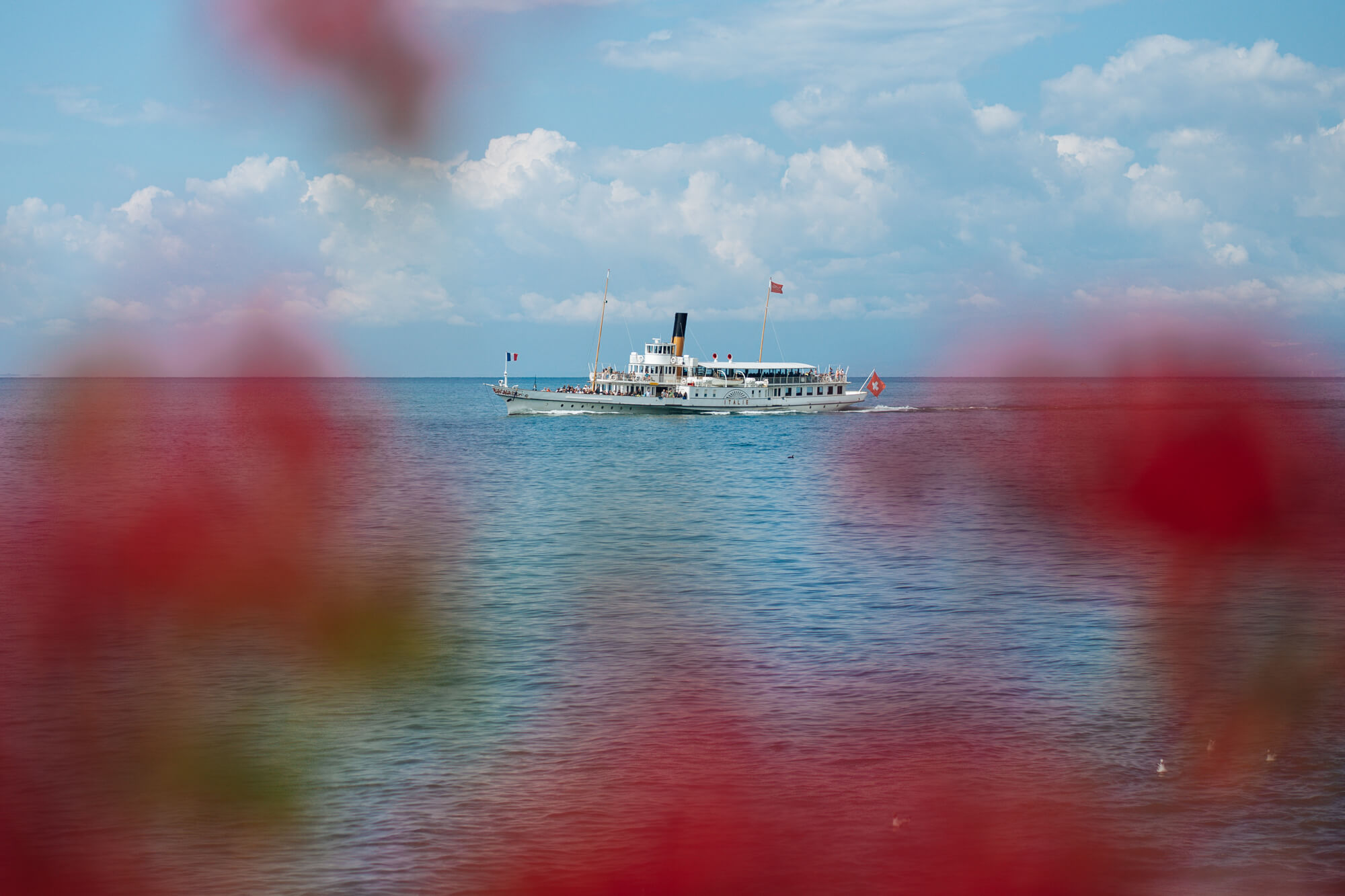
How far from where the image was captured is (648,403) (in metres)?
128

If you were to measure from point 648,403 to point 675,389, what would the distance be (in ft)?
11.5

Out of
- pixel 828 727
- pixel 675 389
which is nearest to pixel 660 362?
pixel 675 389

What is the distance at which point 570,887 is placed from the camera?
1527cm

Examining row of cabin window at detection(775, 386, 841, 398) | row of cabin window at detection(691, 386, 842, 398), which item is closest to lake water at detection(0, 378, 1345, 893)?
Result: row of cabin window at detection(691, 386, 842, 398)

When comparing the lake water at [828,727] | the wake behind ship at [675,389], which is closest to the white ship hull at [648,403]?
the wake behind ship at [675,389]

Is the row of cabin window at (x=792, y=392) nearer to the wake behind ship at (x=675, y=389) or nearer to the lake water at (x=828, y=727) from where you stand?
the wake behind ship at (x=675, y=389)

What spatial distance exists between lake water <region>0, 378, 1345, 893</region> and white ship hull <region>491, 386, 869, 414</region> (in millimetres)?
83002

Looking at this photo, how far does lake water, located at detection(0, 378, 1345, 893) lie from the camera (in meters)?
16.0

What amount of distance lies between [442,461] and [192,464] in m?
17.1

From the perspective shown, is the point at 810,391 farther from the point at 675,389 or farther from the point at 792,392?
the point at 675,389

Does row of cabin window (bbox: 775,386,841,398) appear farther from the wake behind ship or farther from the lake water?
the lake water

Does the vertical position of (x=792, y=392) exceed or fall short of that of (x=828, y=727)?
it exceeds it

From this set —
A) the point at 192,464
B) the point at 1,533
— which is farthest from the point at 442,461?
the point at 1,533

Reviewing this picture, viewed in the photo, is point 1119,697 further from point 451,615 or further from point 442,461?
point 442,461
